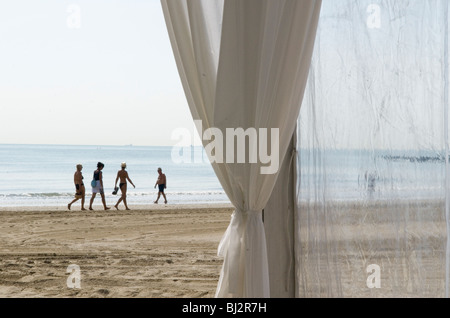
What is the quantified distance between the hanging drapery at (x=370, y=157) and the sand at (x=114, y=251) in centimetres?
271

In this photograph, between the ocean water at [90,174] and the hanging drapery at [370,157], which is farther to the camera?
the ocean water at [90,174]

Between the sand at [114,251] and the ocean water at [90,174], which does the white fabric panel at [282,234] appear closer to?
the sand at [114,251]

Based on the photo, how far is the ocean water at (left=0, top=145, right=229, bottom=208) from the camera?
877cm

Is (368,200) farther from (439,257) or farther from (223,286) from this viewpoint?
(223,286)

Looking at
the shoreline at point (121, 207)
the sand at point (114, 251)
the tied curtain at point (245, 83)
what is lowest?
the sand at point (114, 251)

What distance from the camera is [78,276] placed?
524 centimetres

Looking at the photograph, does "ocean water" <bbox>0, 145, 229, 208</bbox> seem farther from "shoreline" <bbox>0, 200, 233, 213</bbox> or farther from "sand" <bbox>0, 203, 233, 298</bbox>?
"sand" <bbox>0, 203, 233, 298</bbox>

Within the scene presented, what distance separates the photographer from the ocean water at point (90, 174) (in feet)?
28.8

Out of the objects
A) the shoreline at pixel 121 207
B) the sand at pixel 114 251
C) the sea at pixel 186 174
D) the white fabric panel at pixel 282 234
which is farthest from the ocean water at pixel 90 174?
the white fabric panel at pixel 282 234

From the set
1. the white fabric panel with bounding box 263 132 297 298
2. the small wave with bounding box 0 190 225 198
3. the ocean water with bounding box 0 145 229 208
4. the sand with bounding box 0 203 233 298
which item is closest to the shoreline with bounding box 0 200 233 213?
the sand with bounding box 0 203 233 298

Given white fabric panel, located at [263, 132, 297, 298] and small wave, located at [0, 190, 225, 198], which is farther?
small wave, located at [0, 190, 225, 198]

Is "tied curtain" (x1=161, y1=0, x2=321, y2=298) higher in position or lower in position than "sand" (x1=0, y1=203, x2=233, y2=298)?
higher

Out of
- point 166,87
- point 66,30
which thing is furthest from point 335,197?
point 66,30
